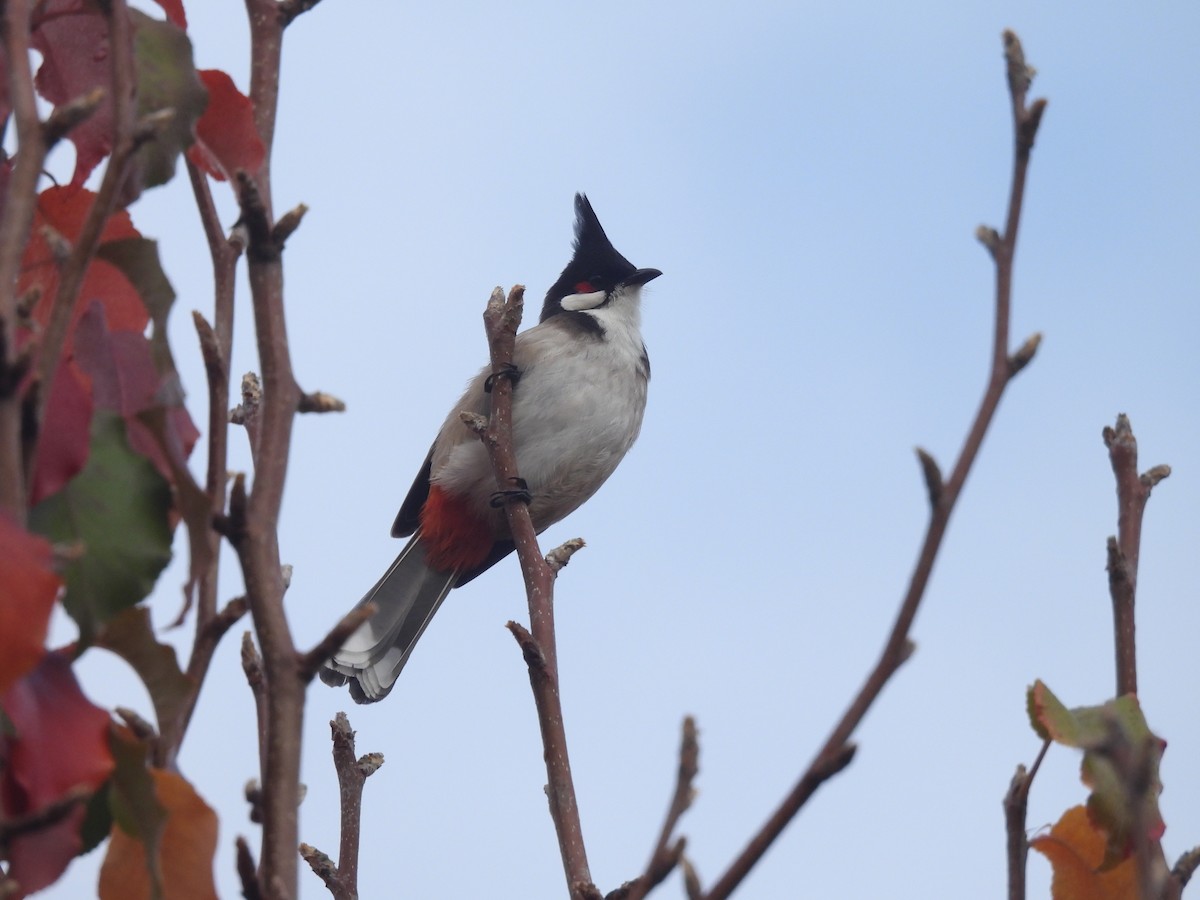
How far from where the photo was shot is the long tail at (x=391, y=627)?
399cm

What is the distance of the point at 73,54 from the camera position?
3.38 feet

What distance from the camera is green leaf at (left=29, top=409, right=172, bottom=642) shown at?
78 centimetres

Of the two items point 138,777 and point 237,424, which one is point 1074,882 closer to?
point 138,777

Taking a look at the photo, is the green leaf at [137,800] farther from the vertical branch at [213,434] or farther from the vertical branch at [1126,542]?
the vertical branch at [1126,542]

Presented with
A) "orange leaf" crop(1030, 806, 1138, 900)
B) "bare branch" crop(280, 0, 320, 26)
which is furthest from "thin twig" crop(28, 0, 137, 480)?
"orange leaf" crop(1030, 806, 1138, 900)

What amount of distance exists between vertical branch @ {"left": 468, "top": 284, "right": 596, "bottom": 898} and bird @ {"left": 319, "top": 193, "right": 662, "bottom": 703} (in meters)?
1.37

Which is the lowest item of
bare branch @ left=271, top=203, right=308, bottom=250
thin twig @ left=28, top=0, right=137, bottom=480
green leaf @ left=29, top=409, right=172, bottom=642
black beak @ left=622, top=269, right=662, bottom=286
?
green leaf @ left=29, top=409, right=172, bottom=642

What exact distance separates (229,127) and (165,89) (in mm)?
105

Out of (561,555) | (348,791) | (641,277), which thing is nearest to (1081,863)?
(348,791)

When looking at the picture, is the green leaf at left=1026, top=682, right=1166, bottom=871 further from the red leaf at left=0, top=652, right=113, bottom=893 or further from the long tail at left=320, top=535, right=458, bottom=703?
the long tail at left=320, top=535, right=458, bottom=703

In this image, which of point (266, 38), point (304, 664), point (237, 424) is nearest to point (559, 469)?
point (237, 424)

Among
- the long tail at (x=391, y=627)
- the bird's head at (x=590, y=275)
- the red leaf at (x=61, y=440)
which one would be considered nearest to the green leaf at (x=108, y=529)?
the red leaf at (x=61, y=440)

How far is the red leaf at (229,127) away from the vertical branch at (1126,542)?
0.68 meters

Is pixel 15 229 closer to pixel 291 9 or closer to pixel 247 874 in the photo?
pixel 247 874
